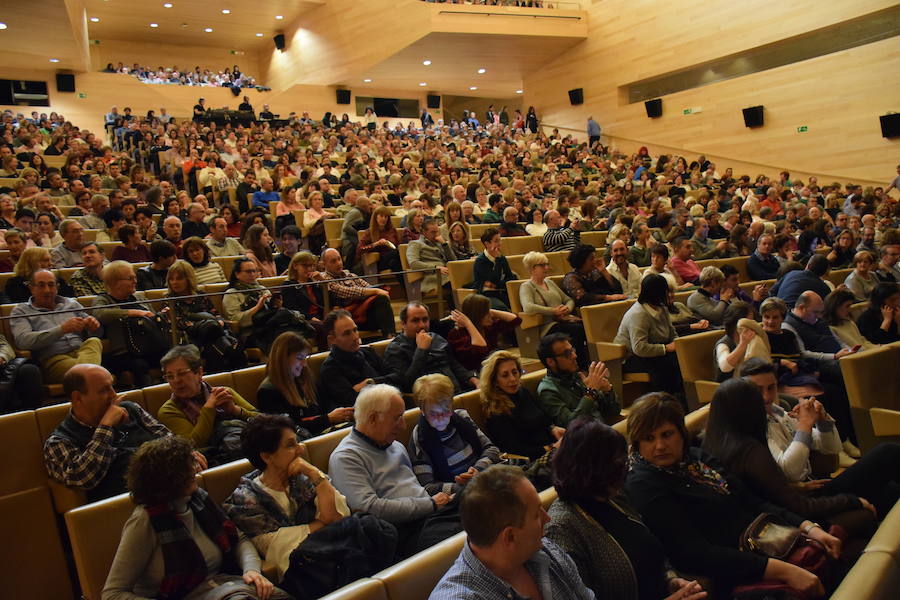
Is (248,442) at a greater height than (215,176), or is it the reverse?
(215,176)

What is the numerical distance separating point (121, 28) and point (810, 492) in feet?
55.8

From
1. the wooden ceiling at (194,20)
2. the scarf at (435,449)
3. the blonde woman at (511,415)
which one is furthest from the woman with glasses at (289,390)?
the wooden ceiling at (194,20)

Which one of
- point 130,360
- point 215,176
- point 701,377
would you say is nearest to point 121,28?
point 215,176

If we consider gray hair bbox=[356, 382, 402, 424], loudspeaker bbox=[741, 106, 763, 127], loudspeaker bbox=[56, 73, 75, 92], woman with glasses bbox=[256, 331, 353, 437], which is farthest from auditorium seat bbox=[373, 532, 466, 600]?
loudspeaker bbox=[56, 73, 75, 92]

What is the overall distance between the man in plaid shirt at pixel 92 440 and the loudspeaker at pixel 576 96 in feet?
42.2

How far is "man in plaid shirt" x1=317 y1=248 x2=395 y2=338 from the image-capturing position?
3340 millimetres

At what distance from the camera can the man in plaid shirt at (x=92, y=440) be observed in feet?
5.67

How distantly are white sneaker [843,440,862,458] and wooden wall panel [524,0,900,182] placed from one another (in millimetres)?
7827

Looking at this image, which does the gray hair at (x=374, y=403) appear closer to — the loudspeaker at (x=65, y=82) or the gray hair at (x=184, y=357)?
the gray hair at (x=184, y=357)

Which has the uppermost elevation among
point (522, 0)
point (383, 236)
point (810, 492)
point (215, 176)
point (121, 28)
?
point (121, 28)

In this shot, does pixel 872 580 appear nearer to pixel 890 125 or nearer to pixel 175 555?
pixel 175 555

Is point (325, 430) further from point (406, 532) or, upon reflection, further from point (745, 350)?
point (745, 350)

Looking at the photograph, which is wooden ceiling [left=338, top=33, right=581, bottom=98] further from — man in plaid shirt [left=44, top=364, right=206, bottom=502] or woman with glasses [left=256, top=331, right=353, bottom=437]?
man in plaid shirt [left=44, top=364, right=206, bottom=502]

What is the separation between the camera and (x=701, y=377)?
2.83 meters
